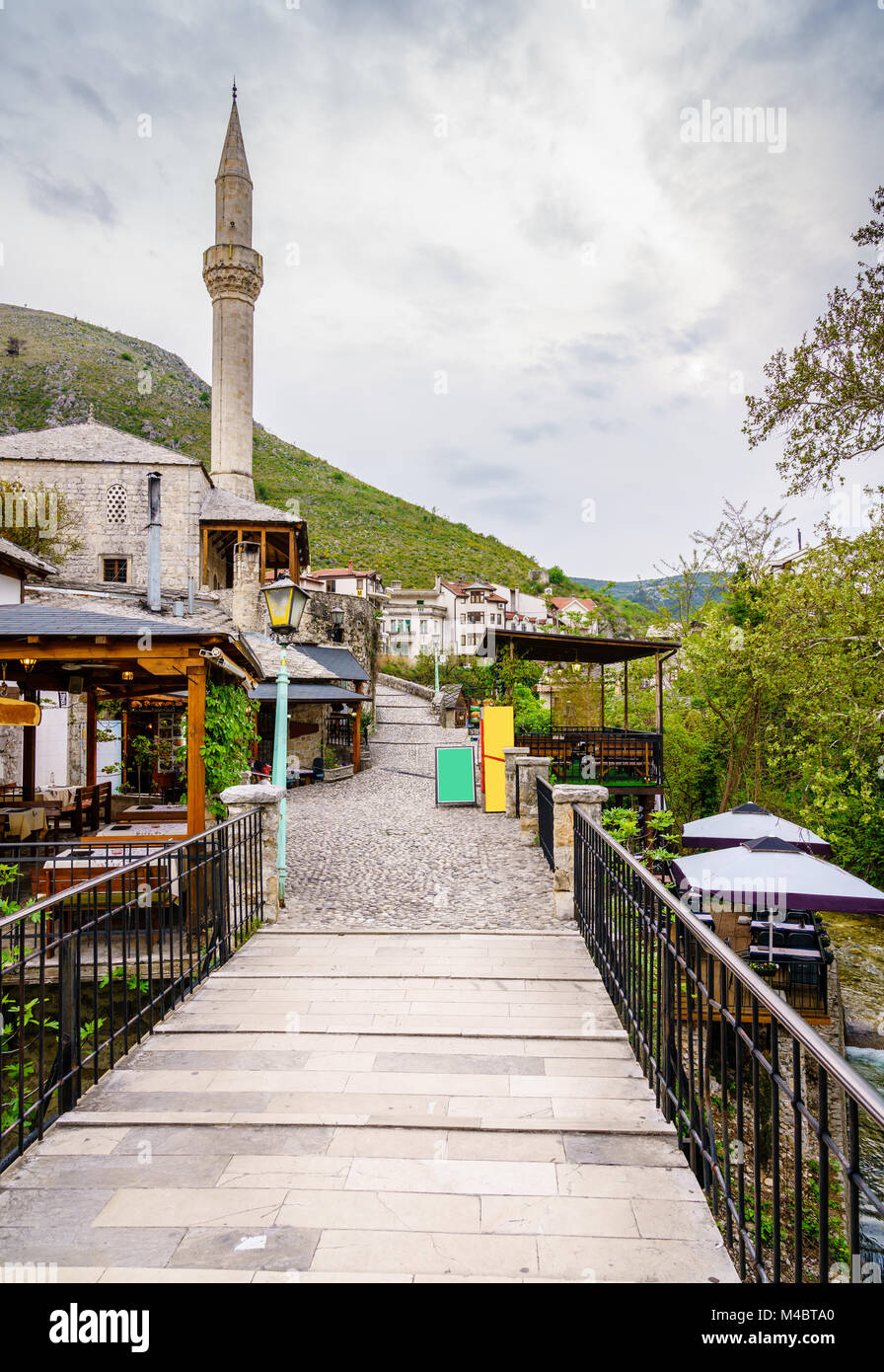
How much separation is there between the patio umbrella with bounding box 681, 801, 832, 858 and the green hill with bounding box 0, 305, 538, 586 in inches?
2410

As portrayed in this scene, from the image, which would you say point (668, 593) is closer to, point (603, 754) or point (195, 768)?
point (603, 754)

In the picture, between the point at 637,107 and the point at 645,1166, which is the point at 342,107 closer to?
the point at 637,107

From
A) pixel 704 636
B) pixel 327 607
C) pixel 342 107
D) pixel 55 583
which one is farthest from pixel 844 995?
pixel 342 107

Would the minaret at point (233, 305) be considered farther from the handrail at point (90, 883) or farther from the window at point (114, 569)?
the handrail at point (90, 883)

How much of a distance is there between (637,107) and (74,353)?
84.9m

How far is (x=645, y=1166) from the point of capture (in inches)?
114

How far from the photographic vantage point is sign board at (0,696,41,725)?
6621mm

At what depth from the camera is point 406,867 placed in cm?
981

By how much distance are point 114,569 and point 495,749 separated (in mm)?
20320

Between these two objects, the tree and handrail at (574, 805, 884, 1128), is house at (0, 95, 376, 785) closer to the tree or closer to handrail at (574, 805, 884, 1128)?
the tree

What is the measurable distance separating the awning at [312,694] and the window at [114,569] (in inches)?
394

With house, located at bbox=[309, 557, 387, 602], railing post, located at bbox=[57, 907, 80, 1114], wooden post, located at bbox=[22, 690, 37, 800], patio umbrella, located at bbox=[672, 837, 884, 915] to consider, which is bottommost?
patio umbrella, located at bbox=[672, 837, 884, 915]

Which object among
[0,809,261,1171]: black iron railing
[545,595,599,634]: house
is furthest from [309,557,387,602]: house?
[0,809,261,1171]: black iron railing

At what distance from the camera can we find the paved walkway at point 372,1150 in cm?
237
